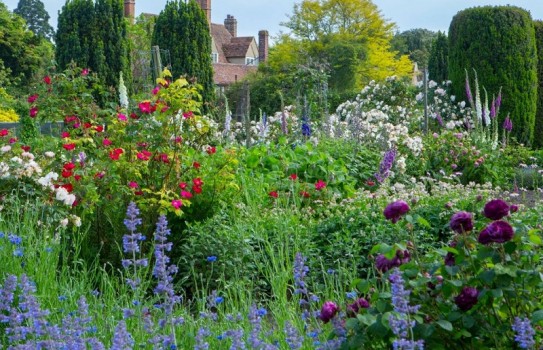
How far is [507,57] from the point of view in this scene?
540 inches

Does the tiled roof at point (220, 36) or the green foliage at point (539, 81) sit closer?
the green foliage at point (539, 81)

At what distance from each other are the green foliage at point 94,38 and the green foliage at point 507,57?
6.51m

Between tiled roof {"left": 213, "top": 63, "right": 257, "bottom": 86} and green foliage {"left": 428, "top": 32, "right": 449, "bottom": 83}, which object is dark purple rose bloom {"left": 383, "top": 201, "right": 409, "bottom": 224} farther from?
tiled roof {"left": 213, "top": 63, "right": 257, "bottom": 86}

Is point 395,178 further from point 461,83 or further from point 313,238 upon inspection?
point 461,83

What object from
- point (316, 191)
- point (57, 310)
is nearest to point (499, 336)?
point (57, 310)

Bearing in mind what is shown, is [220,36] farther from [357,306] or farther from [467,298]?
[467,298]

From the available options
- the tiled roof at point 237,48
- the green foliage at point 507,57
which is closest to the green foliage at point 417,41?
the tiled roof at point 237,48

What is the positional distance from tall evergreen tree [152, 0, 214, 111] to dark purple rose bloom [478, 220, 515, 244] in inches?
565

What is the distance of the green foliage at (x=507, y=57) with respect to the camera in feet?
45.1

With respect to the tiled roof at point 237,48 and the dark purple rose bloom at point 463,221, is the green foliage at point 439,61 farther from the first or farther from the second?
the tiled roof at point 237,48

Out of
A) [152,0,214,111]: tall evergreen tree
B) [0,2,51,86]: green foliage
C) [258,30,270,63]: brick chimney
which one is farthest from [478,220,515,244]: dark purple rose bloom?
[258,30,270,63]: brick chimney

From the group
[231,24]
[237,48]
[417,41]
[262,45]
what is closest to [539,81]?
[262,45]

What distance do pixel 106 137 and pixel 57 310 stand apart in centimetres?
255

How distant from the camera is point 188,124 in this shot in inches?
223
